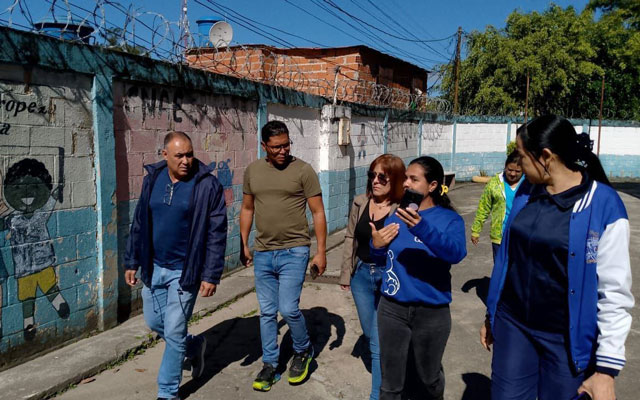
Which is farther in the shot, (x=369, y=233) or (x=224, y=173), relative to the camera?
(x=224, y=173)

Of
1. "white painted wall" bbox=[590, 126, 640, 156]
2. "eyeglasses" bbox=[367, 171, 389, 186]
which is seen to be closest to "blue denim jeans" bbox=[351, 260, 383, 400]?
"eyeglasses" bbox=[367, 171, 389, 186]

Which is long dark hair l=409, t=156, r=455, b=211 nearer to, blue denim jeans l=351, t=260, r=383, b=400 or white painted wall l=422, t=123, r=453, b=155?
blue denim jeans l=351, t=260, r=383, b=400

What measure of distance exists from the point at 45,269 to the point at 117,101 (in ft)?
5.51

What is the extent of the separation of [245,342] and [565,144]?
11.2 feet

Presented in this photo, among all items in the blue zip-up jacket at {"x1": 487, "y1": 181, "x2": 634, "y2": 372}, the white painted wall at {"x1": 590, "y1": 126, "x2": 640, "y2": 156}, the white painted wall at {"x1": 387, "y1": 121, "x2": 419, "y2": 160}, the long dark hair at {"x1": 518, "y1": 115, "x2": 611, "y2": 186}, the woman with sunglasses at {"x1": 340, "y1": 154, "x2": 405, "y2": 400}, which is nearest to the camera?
the blue zip-up jacket at {"x1": 487, "y1": 181, "x2": 634, "y2": 372}

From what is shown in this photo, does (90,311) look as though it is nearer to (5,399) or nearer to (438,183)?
(5,399)

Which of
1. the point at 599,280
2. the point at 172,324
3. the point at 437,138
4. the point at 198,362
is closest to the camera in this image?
the point at 599,280

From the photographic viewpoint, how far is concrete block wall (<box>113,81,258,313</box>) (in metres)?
4.91

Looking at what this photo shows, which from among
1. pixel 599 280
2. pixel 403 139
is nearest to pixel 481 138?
pixel 403 139

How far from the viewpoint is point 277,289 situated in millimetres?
3807

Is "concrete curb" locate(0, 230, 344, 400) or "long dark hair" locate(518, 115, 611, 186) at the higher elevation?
"long dark hair" locate(518, 115, 611, 186)

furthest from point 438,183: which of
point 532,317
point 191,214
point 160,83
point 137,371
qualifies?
point 160,83

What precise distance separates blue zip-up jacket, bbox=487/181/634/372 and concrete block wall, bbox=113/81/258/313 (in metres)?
4.05

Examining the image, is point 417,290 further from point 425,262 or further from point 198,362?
point 198,362
